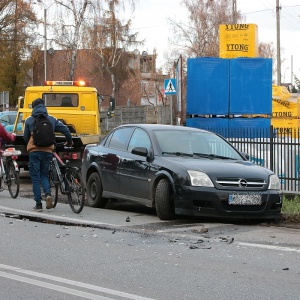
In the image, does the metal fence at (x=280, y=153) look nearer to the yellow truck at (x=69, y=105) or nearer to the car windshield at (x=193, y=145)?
the car windshield at (x=193, y=145)

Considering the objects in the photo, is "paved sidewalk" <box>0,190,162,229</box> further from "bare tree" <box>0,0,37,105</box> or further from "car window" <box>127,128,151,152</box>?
"bare tree" <box>0,0,37,105</box>

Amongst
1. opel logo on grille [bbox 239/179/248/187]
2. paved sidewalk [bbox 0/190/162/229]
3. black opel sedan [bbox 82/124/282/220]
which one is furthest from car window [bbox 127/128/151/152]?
opel logo on grille [bbox 239/179/248/187]

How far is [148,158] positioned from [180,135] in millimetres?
820

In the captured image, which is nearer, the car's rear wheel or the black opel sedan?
the black opel sedan

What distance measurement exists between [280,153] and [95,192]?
4033mm

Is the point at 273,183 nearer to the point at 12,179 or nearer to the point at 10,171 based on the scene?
the point at 12,179

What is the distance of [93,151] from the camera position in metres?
14.0

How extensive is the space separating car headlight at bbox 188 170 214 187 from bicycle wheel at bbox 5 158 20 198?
4858mm

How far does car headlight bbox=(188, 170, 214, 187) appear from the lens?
36.7ft

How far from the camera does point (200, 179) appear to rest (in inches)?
441

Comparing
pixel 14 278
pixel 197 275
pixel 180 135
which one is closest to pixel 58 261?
pixel 14 278

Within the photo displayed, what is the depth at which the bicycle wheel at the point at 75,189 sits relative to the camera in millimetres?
12633

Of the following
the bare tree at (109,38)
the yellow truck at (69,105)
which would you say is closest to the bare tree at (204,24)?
the bare tree at (109,38)

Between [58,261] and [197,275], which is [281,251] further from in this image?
[58,261]
